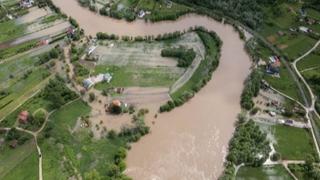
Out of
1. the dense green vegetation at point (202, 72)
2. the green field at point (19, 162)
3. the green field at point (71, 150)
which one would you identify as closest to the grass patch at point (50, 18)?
the green field at point (71, 150)

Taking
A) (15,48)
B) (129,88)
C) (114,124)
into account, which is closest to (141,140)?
(114,124)

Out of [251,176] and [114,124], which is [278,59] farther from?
[114,124]

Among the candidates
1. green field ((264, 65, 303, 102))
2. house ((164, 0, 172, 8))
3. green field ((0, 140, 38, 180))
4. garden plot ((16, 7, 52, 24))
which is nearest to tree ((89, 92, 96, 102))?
green field ((0, 140, 38, 180))

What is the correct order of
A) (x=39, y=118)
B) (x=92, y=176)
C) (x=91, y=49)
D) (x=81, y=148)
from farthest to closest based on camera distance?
(x=91, y=49), (x=39, y=118), (x=81, y=148), (x=92, y=176)

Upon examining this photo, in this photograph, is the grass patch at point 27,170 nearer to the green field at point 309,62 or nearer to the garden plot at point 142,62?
the garden plot at point 142,62

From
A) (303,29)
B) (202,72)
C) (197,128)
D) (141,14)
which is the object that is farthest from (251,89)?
(141,14)

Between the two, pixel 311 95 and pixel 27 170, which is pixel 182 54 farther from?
pixel 27 170

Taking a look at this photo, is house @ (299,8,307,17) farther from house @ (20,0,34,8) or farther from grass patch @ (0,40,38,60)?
house @ (20,0,34,8)
